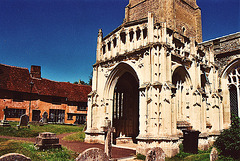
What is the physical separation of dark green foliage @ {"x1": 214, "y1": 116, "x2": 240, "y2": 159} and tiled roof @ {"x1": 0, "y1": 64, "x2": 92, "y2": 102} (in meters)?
25.7

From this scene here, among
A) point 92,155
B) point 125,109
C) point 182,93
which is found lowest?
point 92,155

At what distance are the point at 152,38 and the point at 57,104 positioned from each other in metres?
23.9

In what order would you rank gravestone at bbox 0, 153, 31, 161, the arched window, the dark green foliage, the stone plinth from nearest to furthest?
gravestone at bbox 0, 153, 31, 161 < the dark green foliage < the stone plinth < the arched window

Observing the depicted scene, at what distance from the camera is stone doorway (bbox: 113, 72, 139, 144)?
1620cm

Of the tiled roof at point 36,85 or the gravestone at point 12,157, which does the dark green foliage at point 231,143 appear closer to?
the gravestone at point 12,157

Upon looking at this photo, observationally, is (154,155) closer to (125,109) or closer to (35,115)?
(125,109)

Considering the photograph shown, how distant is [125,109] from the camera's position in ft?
54.1

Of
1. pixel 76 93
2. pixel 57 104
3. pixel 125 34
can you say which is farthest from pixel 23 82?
pixel 125 34

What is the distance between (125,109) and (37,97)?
18426mm

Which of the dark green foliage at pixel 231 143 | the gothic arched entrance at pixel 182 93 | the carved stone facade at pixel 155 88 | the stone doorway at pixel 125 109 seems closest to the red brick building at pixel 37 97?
the stone doorway at pixel 125 109

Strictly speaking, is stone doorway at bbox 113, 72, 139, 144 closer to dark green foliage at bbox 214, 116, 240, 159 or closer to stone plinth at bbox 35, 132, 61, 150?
stone plinth at bbox 35, 132, 61, 150

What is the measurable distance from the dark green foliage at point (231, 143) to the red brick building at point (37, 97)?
2420 cm

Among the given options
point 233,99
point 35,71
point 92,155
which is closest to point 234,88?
point 233,99

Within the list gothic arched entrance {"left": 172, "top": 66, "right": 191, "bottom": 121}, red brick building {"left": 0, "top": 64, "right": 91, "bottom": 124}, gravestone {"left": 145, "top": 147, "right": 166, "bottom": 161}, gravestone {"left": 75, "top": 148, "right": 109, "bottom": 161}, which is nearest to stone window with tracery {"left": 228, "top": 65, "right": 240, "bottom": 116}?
gothic arched entrance {"left": 172, "top": 66, "right": 191, "bottom": 121}
